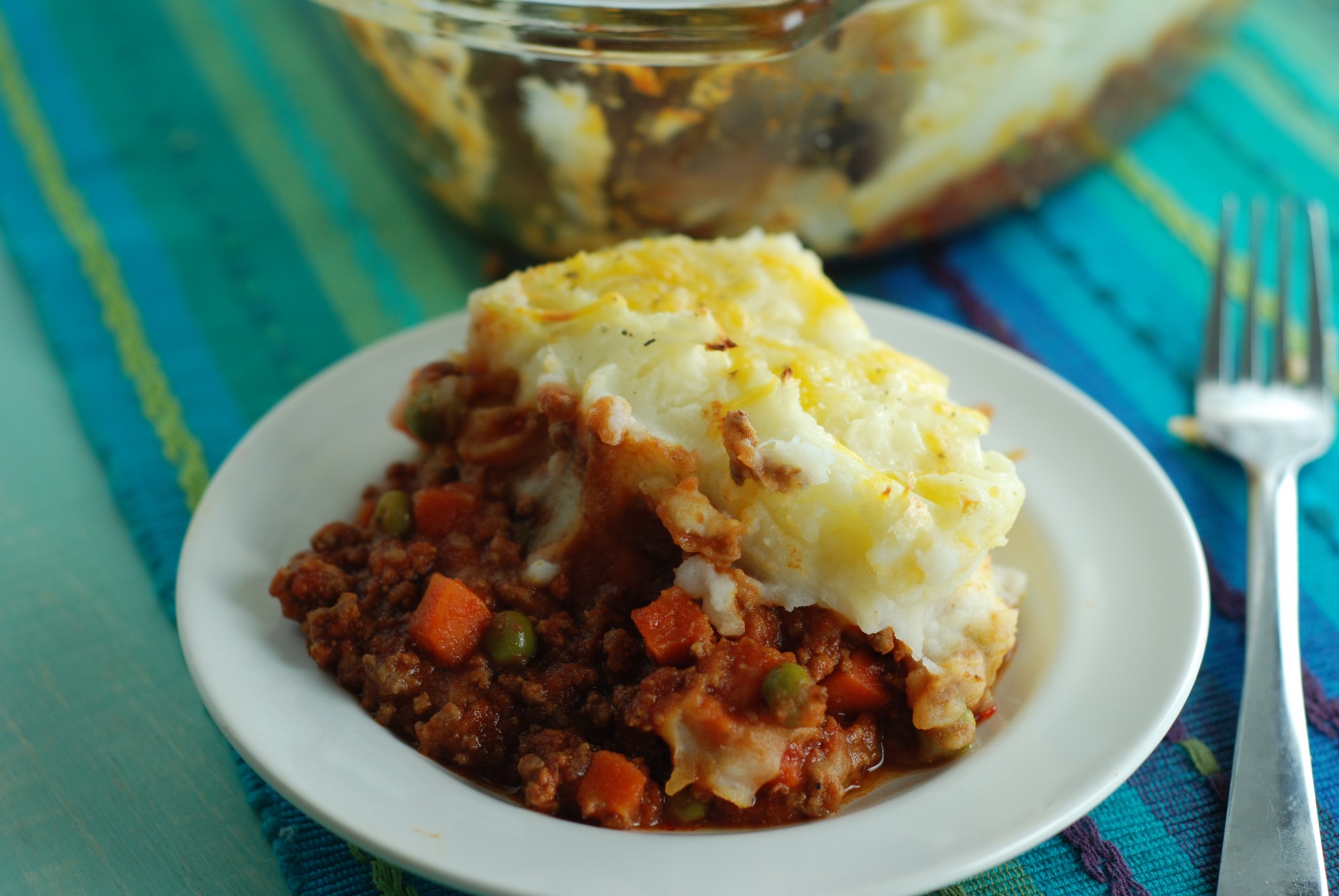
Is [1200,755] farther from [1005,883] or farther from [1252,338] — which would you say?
[1252,338]

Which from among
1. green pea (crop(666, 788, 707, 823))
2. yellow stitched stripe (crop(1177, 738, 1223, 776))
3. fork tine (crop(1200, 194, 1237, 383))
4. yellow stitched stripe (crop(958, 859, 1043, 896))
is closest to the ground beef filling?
green pea (crop(666, 788, 707, 823))

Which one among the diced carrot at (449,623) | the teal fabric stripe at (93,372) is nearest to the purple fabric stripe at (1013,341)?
the diced carrot at (449,623)

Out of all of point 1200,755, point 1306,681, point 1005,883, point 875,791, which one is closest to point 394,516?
point 875,791

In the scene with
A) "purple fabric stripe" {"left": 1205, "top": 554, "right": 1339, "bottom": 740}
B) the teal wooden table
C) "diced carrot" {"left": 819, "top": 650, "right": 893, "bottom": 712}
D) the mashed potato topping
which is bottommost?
the teal wooden table

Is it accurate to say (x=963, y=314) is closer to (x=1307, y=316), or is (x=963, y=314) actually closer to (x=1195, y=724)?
(x=1307, y=316)

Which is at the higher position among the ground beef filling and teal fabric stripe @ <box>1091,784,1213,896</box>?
the ground beef filling

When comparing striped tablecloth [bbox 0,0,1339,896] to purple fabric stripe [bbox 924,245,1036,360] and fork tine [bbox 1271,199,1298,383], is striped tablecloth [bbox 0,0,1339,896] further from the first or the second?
fork tine [bbox 1271,199,1298,383]
